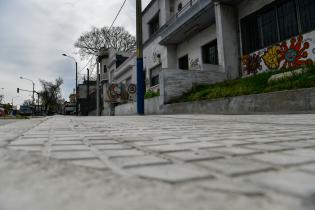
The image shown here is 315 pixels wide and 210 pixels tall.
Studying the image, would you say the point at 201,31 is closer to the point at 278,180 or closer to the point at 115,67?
the point at 278,180

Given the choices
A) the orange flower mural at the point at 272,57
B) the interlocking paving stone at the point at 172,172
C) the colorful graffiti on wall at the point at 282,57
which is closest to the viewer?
the interlocking paving stone at the point at 172,172

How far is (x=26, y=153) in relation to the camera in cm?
132

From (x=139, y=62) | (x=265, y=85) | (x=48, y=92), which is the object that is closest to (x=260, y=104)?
(x=265, y=85)

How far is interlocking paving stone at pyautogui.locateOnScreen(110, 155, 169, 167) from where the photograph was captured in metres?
1.03

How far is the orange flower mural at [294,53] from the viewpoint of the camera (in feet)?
28.4

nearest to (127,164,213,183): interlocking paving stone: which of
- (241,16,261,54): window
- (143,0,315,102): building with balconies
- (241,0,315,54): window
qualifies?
(143,0,315,102): building with balconies

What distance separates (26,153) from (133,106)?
14068 millimetres

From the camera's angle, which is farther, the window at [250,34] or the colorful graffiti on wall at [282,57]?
the window at [250,34]

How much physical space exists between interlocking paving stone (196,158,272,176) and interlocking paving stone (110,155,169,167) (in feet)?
0.61

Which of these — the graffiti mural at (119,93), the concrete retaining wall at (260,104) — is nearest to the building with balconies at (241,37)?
the concrete retaining wall at (260,104)

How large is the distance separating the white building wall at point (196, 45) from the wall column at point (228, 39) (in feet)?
5.11

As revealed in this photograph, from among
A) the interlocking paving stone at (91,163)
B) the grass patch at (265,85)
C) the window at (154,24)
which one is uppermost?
the window at (154,24)

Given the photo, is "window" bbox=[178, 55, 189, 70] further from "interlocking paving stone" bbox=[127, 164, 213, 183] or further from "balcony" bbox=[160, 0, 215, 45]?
"interlocking paving stone" bbox=[127, 164, 213, 183]

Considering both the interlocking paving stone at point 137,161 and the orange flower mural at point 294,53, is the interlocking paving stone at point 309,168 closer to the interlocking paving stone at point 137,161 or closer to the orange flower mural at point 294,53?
the interlocking paving stone at point 137,161
